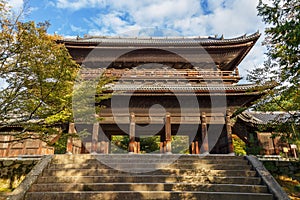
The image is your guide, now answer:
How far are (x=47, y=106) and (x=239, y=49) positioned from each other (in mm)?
12299

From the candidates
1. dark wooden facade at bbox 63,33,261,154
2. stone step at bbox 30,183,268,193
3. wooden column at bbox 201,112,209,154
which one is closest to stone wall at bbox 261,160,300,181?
stone step at bbox 30,183,268,193

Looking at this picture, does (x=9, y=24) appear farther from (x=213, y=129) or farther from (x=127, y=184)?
(x=213, y=129)

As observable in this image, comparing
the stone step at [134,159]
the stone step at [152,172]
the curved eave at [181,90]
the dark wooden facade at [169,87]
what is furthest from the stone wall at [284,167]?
the curved eave at [181,90]

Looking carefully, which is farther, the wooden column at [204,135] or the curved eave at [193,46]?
the curved eave at [193,46]

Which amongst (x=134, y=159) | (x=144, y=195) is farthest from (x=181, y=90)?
(x=144, y=195)

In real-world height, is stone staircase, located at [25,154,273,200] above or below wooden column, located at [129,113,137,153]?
below

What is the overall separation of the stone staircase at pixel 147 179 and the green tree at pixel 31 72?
1.66 metres

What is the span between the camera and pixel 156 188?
18.2 ft

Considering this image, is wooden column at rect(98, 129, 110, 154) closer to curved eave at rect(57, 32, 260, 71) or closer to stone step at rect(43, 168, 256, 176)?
curved eave at rect(57, 32, 260, 71)

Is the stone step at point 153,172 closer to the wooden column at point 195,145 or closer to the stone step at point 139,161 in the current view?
the stone step at point 139,161

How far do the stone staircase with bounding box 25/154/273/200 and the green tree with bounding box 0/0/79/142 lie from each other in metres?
1.66

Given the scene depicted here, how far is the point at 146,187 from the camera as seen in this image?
5.55m

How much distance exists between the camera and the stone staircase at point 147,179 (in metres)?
5.25

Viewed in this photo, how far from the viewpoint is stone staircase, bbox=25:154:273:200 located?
5246mm
